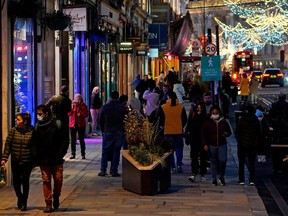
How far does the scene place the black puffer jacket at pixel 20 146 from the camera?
11.5m

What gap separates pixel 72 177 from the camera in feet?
51.6

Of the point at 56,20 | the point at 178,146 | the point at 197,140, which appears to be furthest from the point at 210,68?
the point at 197,140

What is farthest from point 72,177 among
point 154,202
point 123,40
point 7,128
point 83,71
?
point 123,40

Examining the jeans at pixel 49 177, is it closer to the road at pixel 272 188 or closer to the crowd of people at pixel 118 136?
the crowd of people at pixel 118 136

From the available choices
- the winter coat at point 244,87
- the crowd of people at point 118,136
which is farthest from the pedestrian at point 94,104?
the winter coat at point 244,87

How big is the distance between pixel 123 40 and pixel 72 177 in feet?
75.9

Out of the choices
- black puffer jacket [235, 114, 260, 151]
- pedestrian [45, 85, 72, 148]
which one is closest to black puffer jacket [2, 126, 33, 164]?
black puffer jacket [235, 114, 260, 151]

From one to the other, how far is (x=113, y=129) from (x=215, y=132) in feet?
8.15

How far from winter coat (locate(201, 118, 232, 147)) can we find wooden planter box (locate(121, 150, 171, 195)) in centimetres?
112

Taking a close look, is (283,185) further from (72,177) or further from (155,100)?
(155,100)

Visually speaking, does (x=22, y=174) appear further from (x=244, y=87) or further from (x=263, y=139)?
(x=244, y=87)

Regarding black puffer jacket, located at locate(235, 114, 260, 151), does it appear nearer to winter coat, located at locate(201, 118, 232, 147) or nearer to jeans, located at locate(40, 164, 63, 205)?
winter coat, located at locate(201, 118, 232, 147)

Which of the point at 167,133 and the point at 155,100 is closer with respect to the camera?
the point at 167,133

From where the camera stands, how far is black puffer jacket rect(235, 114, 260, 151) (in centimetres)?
1474
